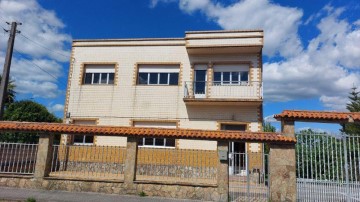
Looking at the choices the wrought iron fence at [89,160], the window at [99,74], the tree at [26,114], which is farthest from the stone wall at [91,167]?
the tree at [26,114]

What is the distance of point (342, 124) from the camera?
30.5 ft

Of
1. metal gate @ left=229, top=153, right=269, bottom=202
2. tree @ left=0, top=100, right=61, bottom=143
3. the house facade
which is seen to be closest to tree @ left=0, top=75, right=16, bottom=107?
tree @ left=0, top=100, right=61, bottom=143

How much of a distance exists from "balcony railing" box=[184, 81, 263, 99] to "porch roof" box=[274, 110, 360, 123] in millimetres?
5536

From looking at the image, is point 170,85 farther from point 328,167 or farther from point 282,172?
point 328,167

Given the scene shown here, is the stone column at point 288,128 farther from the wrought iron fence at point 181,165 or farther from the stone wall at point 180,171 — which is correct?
the stone wall at point 180,171

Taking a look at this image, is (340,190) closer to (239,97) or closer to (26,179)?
(239,97)

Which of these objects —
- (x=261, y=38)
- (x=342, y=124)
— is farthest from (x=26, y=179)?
(x=261, y=38)

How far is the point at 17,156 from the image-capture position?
10602 mm

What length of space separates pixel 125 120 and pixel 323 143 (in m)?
10.7

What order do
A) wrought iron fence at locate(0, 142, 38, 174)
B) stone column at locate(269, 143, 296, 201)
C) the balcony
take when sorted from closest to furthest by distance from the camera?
stone column at locate(269, 143, 296, 201)
wrought iron fence at locate(0, 142, 38, 174)
the balcony

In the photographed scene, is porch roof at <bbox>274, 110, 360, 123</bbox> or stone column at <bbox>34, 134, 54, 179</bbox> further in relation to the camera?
stone column at <bbox>34, 134, 54, 179</bbox>

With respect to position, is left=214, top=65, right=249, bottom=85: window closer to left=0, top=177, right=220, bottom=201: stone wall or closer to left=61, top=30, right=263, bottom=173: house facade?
left=61, top=30, right=263, bottom=173: house facade

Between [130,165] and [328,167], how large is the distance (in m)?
6.57

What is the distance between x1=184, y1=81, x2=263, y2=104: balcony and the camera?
14.9 meters
